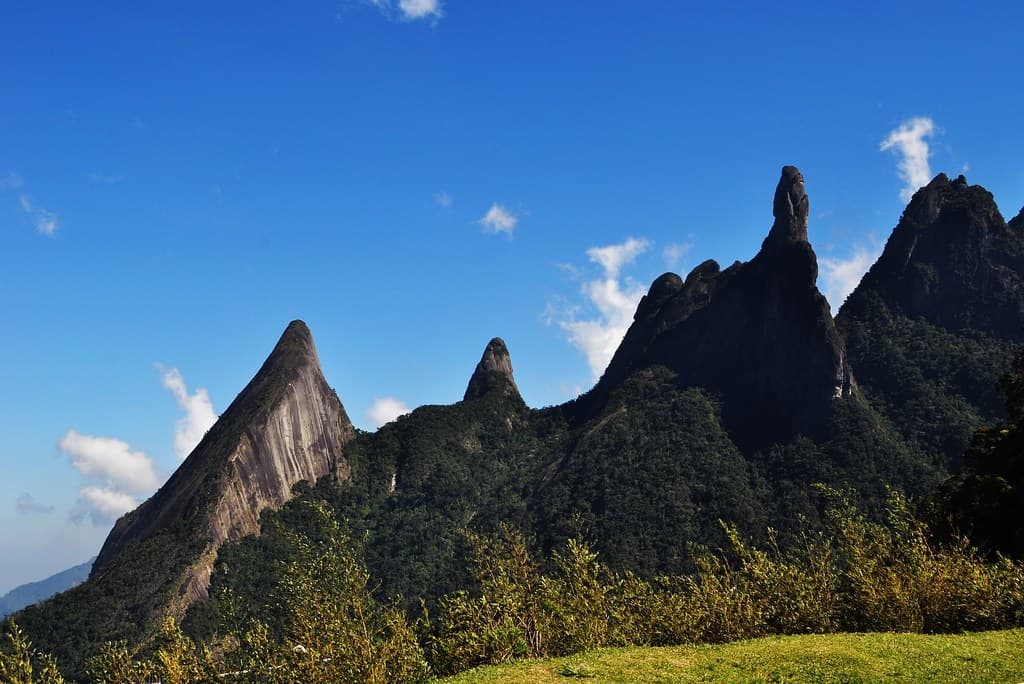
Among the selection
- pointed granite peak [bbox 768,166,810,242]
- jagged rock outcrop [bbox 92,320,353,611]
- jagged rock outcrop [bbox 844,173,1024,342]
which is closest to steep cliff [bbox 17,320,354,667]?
jagged rock outcrop [bbox 92,320,353,611]

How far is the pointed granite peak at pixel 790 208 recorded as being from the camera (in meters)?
135

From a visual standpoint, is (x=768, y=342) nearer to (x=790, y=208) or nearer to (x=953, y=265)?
(x=790, y=208)

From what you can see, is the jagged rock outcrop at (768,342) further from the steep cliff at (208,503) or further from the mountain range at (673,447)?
the steep cliff at (208,503)

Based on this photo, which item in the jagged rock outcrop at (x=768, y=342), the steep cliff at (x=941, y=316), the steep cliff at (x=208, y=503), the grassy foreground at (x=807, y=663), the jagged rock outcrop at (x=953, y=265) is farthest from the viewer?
the jagged rock outcrop at (x=953, y=265)

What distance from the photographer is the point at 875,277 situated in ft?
455

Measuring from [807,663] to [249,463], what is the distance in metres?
118

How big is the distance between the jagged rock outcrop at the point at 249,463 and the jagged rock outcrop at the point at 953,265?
360ft

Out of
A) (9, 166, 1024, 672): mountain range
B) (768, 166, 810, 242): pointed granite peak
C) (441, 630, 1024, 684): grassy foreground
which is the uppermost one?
(768, 166, 810, 242): pointed granite peak

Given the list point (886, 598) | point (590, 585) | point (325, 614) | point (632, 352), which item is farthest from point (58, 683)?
point (632, 352)

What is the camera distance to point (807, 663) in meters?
21.9

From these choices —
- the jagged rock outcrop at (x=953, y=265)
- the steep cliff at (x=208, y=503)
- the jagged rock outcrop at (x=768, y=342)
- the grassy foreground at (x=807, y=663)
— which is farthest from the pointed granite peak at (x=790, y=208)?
the grassy foreground at (x=807, y=663)

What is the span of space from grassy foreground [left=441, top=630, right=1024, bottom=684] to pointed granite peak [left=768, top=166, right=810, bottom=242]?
387 feet

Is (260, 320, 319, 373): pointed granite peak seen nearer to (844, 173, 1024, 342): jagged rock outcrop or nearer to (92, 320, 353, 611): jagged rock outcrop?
(92, 320, 353, 611): jagged rock outcrop

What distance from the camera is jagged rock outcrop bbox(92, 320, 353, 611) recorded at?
11038 centimetres
